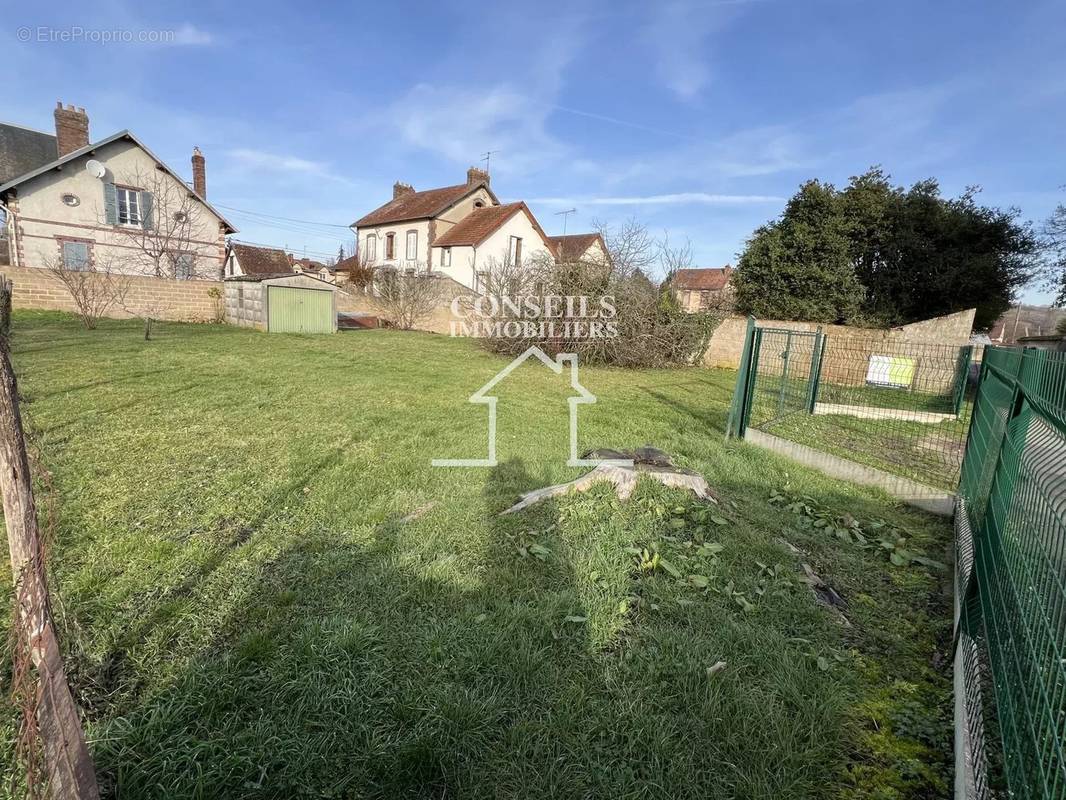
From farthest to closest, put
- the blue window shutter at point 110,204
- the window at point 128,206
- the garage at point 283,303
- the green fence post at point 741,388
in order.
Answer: the window at point 128,206, the blue window shutter at point 110,204, the garage at point 283,303, the green fence post at point 741,388

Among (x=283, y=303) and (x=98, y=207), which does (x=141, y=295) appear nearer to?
(x=283, y=303)

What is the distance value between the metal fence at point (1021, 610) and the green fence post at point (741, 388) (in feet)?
11.9

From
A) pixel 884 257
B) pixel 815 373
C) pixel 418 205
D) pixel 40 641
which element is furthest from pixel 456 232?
pixel 40 641

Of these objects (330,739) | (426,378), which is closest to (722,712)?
(330,739)

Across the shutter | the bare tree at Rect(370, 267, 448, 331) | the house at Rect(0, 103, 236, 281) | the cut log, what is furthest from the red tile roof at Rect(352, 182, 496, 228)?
the cut log

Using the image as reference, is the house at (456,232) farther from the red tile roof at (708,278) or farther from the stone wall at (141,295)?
the red tile roof at (708,278)

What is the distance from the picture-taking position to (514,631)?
2418 mm

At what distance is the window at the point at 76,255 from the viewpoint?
21.1m

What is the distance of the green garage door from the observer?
16922mm

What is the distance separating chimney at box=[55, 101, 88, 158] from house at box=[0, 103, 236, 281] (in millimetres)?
34

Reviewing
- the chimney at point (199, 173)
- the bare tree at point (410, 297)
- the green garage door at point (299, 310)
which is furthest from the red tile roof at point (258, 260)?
the green garage door at point (299, 310)

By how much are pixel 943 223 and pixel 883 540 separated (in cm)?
1482

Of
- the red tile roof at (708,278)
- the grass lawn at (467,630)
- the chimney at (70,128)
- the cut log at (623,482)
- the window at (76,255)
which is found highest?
the chimney at (70,128)

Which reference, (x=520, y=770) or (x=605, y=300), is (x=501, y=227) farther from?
(x=520, y=770)
